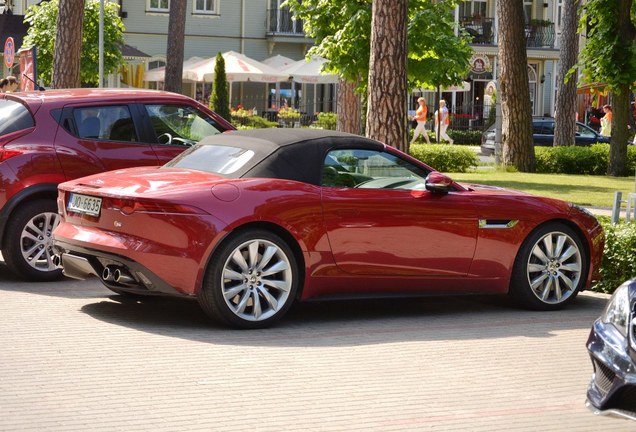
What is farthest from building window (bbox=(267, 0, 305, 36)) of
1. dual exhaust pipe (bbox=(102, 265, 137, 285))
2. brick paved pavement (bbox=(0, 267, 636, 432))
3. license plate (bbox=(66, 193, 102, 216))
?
dual exhaust pipe (bbox=(102, 265, 137, 285))

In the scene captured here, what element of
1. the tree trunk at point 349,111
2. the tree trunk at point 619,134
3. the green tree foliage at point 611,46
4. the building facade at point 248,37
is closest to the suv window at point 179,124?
the tree trunk at point 349,111

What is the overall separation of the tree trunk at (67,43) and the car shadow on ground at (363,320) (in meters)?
13.2

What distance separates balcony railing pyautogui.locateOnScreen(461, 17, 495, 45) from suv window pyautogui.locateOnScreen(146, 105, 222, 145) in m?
51.9

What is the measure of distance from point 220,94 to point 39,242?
30.9m

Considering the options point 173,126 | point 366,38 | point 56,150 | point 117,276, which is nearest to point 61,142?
point 56,150

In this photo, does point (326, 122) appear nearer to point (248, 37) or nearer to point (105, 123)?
point (248, 37)

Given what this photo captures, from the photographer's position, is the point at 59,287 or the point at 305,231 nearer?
the point at 305,231

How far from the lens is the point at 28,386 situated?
7172mm

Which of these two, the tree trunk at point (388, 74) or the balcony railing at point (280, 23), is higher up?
the balcony railing at point (280, 23)

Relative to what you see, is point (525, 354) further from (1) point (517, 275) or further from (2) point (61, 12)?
(2) point (61, 12)

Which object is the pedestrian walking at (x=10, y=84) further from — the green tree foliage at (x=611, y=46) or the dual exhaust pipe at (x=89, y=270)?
the green tree foliage at (x=611, y=46)

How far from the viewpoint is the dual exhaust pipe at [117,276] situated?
9.12m

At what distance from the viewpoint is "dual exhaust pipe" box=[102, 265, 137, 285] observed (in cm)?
912

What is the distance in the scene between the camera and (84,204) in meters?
9.52
